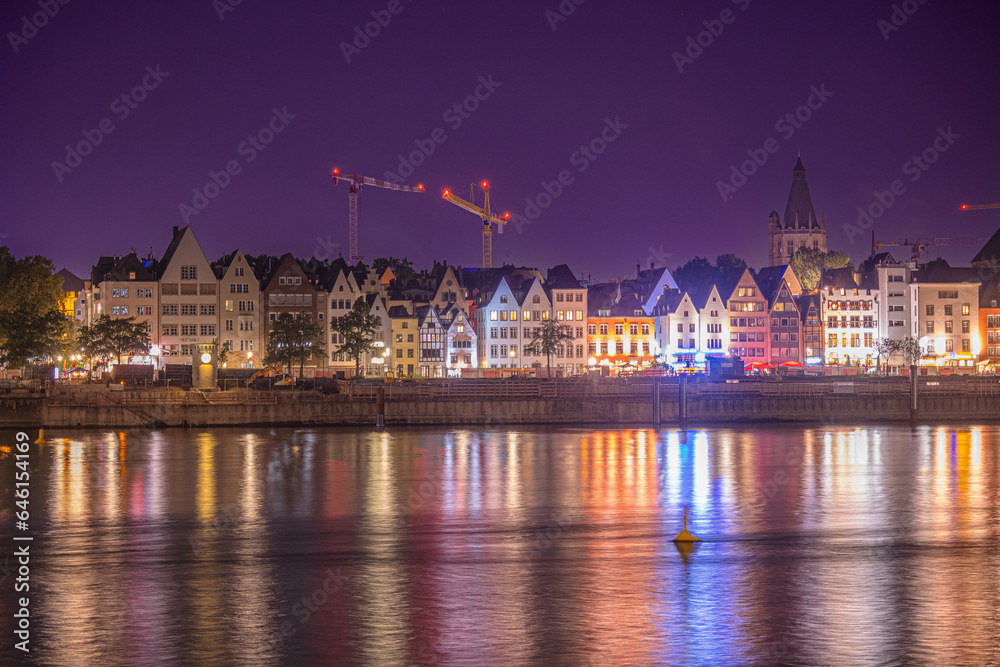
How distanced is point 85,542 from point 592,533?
15.5 m

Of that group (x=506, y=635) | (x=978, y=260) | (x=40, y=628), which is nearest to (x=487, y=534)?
(x=506, y=635)

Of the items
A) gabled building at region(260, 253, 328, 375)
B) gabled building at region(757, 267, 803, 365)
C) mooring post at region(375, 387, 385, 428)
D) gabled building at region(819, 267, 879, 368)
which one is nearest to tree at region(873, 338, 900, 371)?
gabled building at region(819, 267, 879, 368)

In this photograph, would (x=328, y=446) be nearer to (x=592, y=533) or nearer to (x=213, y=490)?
(x=213, y=490)

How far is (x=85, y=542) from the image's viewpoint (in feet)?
102

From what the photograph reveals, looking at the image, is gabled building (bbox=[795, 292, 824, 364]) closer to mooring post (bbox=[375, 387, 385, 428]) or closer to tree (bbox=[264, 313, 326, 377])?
tree (bbox=[264, 313, 326, 377])

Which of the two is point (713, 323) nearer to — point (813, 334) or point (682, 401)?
point (813, 334)

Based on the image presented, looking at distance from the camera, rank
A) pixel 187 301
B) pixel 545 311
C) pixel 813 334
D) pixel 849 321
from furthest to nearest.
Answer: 1. pixel 849 321
2. pixel 813 334
3. pixel 545 311
4. pixel 187 301

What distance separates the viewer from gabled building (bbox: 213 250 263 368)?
11569 centimetres

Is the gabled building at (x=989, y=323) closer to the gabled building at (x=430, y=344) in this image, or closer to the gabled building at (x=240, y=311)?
the gabled building at (x=430, y=344)

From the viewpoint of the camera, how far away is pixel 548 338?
119500 millimetres

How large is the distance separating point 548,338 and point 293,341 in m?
30.0

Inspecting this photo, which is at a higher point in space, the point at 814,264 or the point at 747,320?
the point at 814,264

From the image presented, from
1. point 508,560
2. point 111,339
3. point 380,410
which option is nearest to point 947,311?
point 380,410

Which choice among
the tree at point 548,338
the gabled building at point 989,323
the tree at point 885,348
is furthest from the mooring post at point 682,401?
the gabled building at point 989,323
